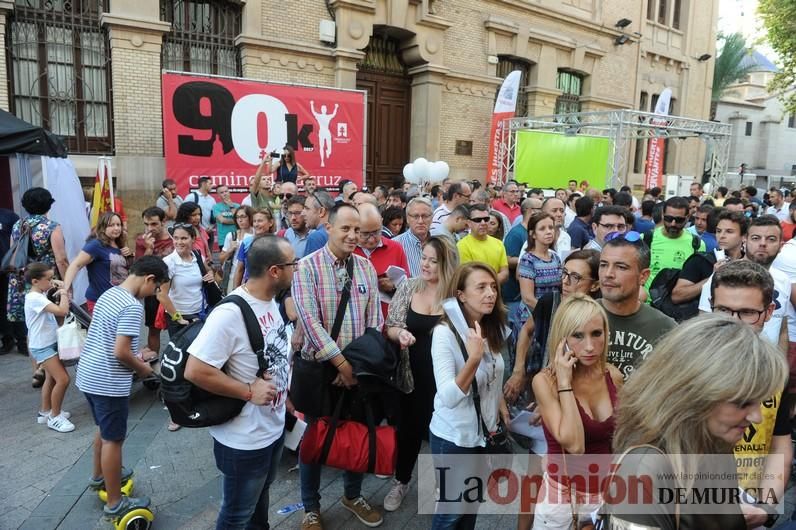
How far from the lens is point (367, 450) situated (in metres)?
3.09

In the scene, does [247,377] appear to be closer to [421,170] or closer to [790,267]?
[790,267]

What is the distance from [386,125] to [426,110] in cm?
129

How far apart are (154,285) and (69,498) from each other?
1606mm

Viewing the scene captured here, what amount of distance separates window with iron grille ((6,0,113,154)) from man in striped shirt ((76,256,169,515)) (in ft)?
31.5

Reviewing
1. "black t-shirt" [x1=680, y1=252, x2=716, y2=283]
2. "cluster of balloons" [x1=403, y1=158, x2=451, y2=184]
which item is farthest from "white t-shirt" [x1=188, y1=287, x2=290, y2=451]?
"cluster of balloons" [x1=403, y1=158, x2=451, y2=184]

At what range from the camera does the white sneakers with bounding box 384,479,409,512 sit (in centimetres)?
350

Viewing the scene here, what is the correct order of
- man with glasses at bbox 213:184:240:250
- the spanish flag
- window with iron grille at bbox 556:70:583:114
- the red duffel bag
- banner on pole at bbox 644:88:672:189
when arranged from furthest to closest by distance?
window with iron grille at bbox 556:70:583:114
banner on pole at bbox 644:88:672:189
man with glasses at bbox 213:184:240:250
the spanish flag
the red duffel bag

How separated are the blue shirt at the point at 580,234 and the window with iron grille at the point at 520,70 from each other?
37.4 ft

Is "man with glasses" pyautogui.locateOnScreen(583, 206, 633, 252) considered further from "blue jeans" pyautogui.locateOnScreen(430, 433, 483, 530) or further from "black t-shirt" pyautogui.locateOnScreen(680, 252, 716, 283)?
"blue jeans" pyautogui.locateOnScreen(430, 433, 483, 530)

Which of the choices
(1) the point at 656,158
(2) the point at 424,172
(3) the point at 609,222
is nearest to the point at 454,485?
(3) the point at 609,222

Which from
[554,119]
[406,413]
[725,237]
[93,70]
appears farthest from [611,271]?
[554,119]

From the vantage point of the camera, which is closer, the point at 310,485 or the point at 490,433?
the point at 490,433

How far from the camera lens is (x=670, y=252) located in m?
4.79

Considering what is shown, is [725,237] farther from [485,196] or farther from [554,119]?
[554,119]
